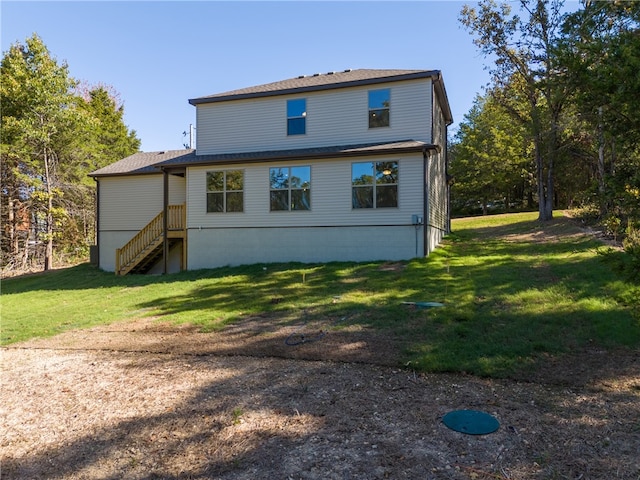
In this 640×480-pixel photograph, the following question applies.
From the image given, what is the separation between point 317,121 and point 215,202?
4771 millimetres

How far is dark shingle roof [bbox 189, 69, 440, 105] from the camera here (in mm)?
13961

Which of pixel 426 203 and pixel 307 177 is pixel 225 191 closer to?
pixel 307 177

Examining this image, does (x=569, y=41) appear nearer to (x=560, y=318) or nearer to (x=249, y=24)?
(x=560, y=318)

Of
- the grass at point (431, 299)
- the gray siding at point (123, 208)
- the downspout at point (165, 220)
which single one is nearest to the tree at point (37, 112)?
the gray siding at point (123, 208)

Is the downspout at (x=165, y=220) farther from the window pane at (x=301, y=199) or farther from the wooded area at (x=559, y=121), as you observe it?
the wooded area at (x=559, y=121)

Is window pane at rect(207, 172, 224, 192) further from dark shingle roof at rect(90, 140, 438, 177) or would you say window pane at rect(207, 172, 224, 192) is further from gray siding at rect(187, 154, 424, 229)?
dark shingle roof at rect(90, 140, 438, 177)

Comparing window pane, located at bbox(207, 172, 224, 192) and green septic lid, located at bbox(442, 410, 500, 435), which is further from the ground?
window pane, located at bbox(207, 172, 224, 192)

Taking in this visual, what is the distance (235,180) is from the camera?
15117 millimetres

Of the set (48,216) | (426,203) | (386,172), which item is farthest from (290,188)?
(48,216)

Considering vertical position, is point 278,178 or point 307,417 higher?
point 278,178

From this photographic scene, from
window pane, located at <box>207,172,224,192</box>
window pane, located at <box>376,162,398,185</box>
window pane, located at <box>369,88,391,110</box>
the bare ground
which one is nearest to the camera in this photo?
the bare ground

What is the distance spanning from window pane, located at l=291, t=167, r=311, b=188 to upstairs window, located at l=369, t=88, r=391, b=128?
9.08ft

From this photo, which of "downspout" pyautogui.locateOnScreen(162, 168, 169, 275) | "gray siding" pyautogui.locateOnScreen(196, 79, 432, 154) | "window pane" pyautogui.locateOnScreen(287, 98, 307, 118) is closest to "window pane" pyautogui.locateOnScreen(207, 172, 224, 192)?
"gray siding" pyautogui.locateOnScreen(196, 79, 432, 154)

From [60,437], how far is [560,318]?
21.5 ft
